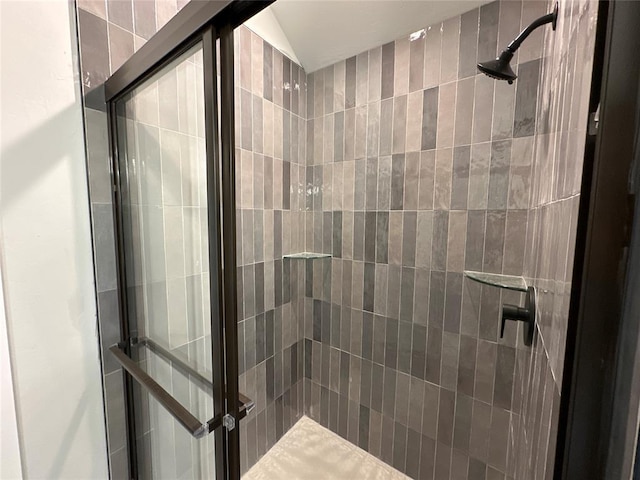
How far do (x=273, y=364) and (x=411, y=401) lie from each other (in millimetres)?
790

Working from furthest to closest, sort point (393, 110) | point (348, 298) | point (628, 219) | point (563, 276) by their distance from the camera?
point (348, 298), point (393, 110), point (563, 276), point (628, 219)

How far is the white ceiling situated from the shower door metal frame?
86 cm

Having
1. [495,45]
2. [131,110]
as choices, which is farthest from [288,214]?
[495,45]

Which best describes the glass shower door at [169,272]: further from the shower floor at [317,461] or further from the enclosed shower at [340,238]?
the shower floor at [317,461]

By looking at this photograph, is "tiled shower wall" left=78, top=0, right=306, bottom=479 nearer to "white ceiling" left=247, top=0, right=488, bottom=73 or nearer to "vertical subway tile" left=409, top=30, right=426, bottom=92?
"white ceiling" left=247, top=0, right=488, bottom=73

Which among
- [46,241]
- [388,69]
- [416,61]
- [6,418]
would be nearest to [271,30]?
[388,69]

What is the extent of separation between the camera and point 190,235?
788mm

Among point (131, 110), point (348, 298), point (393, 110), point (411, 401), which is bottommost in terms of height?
point (411, 401)

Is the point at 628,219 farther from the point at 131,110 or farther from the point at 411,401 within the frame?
the point at 411,401

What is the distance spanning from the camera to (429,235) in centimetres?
129

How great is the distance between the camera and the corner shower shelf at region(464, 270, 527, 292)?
0.99m

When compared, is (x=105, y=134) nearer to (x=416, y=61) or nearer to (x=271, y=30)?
(x=271, y=30)

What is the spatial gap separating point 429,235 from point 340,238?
50 centimetres

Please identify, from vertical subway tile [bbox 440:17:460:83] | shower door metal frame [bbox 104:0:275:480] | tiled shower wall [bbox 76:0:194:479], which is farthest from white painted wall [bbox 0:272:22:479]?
vertical subway tile [bbox 440:17:460:83]
